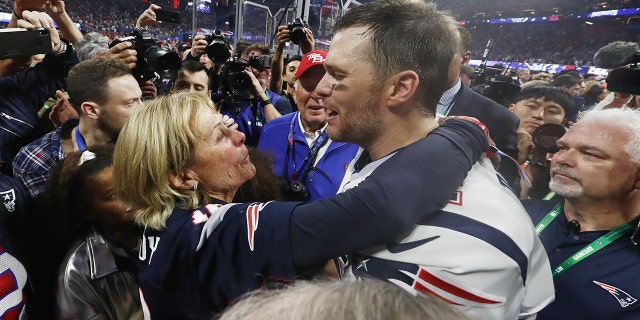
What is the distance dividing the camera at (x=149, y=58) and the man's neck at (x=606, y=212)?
2.30m

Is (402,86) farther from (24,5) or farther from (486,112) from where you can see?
(24,5)

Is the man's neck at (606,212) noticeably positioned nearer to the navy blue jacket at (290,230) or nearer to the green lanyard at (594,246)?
the green lanyard at (594,246)

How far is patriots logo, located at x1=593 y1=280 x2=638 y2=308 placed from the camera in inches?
58.7

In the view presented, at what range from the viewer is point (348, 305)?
19.2 inches

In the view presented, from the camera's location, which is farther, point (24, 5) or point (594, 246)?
point (24, 5)

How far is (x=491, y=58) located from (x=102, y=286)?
30.6 meters

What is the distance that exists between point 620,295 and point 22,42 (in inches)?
102

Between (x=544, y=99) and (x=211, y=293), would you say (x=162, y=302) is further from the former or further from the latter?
(x=544, y=99)

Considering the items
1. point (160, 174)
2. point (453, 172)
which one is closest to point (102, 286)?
point (160, 174)

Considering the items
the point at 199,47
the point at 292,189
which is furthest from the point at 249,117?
the point at 292,189

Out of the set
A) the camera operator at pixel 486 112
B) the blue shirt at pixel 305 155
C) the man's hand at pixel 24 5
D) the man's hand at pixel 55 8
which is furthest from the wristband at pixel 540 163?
the man's hand at pixel 55 8

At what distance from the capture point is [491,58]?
28266mm

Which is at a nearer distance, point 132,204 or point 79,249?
point 132,204

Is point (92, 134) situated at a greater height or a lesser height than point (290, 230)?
lesser
